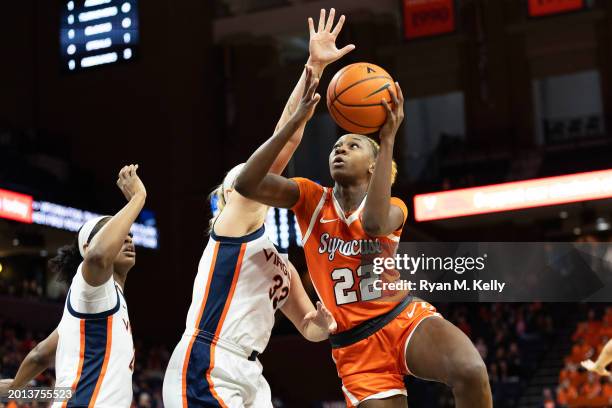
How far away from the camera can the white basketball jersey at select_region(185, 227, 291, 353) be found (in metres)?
4.12

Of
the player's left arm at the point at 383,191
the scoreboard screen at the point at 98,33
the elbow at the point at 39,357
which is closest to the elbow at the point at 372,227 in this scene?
the player's left arm at the point at 383,191

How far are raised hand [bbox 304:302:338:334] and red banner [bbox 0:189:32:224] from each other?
12403 millimetres

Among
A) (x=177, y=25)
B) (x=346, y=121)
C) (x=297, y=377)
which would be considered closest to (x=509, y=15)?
(x=177, y=25)

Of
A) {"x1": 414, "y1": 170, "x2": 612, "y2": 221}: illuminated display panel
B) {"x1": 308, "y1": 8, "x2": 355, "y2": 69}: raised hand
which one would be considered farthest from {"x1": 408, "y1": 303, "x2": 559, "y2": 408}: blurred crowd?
{"x1": 308, "y1": 8, "x2": 355, "y2": 69}: raised hand

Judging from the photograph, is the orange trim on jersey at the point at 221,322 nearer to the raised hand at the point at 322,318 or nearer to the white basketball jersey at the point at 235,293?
the white basketball jersey at the point at 235,293

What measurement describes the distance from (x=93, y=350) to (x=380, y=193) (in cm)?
153

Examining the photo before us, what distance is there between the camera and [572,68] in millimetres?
20891

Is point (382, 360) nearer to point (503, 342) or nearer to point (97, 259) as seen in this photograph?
point (97, 259)

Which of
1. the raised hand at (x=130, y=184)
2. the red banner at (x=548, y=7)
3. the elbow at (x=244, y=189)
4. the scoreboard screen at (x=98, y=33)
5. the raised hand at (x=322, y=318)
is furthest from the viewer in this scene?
the red banner at (x=548, y=7)

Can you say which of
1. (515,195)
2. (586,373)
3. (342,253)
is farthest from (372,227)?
(515,195)

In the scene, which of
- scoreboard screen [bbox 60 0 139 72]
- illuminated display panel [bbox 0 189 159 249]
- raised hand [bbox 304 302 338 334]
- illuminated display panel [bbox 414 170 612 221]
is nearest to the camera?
raised hand [bbox 304 302 338 334]

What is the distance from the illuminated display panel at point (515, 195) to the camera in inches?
651

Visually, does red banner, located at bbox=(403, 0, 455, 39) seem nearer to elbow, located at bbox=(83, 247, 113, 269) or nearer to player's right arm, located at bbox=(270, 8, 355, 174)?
player's right arm, located at bbox=(270, 8, 355, 174)

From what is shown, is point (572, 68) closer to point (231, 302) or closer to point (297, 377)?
point (297, 377)
